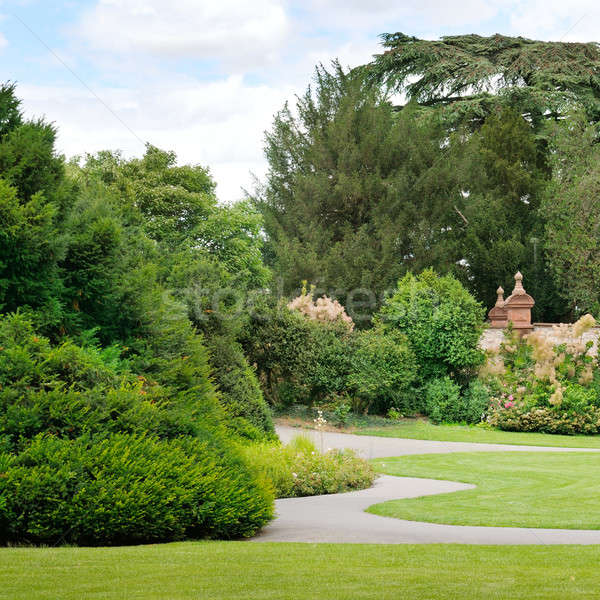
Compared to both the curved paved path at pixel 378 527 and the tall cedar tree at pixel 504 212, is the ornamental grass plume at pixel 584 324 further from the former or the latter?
the tall cedar tree at pixel 504 212

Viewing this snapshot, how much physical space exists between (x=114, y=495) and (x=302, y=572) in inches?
91.9

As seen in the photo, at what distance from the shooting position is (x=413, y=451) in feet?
54.8

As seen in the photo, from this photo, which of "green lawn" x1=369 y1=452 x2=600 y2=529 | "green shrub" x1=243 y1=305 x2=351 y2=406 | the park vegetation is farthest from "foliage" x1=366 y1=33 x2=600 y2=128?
"green lawn" x1=369 y1=452 x2=600 y2=529

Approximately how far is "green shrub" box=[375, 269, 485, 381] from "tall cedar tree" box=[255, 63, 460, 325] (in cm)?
904

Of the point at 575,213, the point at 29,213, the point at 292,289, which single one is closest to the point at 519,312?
the point at 575,213

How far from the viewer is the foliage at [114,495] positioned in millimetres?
7234

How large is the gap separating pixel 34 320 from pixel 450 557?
5.38 metres

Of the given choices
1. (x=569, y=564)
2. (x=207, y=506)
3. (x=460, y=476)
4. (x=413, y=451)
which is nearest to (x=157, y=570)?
(x=207, y=506)

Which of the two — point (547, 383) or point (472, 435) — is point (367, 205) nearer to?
point (547, 383)

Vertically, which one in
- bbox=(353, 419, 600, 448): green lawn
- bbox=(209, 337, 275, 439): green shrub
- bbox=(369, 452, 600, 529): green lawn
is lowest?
bbox=(353, 419, 600, 448): green lawn

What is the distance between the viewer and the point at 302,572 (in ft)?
18.9

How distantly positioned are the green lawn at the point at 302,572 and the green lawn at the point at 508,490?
6.18ft

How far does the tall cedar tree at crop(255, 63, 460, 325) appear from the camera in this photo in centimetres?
3325

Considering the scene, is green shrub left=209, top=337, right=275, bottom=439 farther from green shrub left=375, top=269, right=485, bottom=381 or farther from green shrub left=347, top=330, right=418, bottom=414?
green shrub left=375, top=269, right=485, bottom=381
